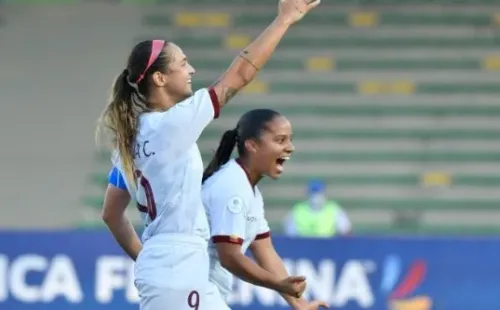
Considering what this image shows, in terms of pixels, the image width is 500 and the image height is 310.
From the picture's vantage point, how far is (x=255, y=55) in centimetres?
412

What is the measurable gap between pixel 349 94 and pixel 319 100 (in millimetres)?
403

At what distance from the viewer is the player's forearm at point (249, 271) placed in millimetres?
4656

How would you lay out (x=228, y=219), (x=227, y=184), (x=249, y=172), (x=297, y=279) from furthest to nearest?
1. (x=249, y=172)
2. (x=227, y=184)
3. (x=228, y=219)
4. (x=297, y=279)

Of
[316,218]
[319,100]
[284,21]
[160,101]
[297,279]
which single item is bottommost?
[297,279]

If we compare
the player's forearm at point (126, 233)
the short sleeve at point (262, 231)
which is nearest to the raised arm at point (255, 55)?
the player's forearm at point (126, 233)

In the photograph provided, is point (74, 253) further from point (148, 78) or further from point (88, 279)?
point (148, 78)

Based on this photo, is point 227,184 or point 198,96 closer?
point 198,96

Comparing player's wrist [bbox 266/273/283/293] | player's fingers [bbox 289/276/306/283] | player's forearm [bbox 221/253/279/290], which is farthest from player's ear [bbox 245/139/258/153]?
player's fingers [bbox 289/276/306/283]

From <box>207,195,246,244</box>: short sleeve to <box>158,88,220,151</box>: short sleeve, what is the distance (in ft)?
2.40

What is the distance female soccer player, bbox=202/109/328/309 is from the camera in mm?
4816

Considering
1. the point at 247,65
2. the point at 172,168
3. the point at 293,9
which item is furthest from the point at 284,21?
the point at 172,168

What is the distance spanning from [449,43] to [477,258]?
6893 millimetres

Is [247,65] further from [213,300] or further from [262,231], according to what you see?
[262,231]

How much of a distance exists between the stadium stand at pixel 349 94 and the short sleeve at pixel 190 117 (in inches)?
438
